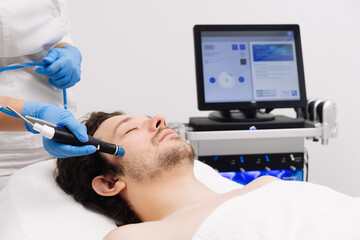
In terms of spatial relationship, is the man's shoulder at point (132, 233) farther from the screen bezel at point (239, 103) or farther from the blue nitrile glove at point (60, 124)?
the screen bezel at point (239, 103)

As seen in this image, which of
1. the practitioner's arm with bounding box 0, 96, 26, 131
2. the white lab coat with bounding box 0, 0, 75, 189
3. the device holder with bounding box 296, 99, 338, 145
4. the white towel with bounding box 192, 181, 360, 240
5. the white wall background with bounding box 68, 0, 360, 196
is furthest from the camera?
the white wall background with bounding box 68, 0, 360, 196

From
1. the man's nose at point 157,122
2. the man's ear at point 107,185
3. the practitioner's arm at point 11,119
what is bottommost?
the man's ear at point 107,185

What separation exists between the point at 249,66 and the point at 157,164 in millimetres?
926

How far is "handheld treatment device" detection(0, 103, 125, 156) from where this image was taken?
85 centimetres

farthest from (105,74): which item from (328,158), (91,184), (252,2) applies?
(328,158)

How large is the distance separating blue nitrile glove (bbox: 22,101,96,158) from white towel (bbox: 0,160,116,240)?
0.54 ft

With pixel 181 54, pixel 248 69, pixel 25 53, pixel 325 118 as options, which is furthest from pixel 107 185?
pixel 181 54

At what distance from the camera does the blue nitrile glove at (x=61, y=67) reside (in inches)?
46.8

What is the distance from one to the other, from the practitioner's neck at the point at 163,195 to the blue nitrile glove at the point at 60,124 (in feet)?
0.79

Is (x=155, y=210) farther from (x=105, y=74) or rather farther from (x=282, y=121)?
(x=105, y=74)

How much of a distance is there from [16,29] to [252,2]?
172cm

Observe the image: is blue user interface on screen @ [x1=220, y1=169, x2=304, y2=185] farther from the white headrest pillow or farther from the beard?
the white headrest pillow

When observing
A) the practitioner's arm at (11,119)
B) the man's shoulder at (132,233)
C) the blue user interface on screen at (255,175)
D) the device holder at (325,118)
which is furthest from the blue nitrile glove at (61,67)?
the device holder at (325,118)

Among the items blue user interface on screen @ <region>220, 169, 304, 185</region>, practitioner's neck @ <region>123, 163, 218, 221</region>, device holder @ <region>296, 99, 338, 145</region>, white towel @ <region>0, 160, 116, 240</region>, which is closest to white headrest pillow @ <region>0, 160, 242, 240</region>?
white towel @ <region>0, 160, 116, 240</region>
